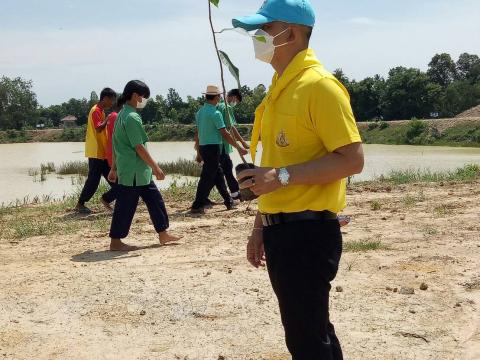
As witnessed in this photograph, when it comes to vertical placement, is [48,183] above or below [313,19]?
below

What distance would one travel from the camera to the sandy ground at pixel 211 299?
345 cm

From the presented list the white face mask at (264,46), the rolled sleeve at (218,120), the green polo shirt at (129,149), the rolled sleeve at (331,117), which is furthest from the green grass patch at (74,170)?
the rolled sleeve at (331,117)

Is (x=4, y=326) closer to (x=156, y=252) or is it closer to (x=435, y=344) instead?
(x=156, y=252)

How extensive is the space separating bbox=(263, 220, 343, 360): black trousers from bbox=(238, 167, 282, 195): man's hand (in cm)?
17

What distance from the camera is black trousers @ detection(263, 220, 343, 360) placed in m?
2.19

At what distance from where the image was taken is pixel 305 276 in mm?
2188

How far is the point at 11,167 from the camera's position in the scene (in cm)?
2289

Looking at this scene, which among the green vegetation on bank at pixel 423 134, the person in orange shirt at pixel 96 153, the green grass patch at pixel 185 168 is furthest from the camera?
the green vegetation on bank at pixel 423 134

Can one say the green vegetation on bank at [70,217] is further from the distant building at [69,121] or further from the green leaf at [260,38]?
the distant building at [69,121]

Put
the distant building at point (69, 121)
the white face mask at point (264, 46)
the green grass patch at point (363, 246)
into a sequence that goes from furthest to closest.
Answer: the distant building at point (69, 121)
the green grass patch at point (363, 246)
the white face mask at point (264, 46)

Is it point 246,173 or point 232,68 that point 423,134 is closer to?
point 246,173

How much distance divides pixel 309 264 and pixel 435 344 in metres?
1.62

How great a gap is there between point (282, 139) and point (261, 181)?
19cm

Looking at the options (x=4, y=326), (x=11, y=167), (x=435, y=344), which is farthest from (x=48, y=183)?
(x=435, y=344)
